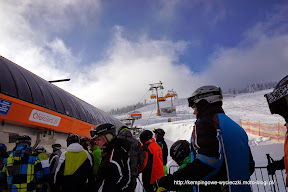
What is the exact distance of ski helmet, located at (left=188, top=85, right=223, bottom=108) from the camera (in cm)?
181

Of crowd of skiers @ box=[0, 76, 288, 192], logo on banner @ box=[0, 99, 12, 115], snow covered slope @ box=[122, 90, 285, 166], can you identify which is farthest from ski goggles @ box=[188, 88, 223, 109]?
snow covered slope @ box=[122, 90, 285, 166]

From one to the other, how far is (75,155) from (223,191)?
2.51 metres

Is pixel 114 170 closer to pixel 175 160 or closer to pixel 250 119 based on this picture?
pixel 175 160

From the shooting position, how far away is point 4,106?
3.75 m

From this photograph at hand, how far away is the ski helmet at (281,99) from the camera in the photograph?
172cm

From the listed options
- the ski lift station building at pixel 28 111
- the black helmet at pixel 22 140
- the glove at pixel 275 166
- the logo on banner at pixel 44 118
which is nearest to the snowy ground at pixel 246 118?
the glove at pixel 275 166

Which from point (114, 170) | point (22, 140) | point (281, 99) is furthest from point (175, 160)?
point (22, 140)

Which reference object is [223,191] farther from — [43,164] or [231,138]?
[43,164]

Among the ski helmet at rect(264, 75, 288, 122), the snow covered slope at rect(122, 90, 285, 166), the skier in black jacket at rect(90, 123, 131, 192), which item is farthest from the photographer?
the snow covered slope at rect(122, 90, 285, 166)

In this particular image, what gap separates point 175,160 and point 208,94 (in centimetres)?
128

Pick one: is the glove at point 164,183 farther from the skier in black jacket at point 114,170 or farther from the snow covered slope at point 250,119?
the snow covered slope at point 250,119

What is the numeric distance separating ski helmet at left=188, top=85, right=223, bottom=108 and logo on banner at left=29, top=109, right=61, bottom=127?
14.9ft

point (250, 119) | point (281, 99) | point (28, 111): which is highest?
point (250, 119)

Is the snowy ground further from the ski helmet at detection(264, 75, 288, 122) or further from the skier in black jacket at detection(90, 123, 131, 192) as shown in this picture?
the skier in black jacket at detection(90, 123, 131, 192)
